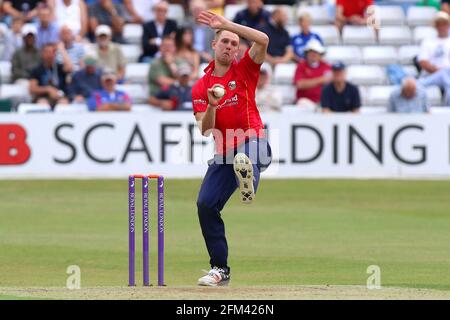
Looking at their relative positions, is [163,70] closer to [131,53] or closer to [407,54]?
[131,53]

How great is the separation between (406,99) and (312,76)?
1.85 m

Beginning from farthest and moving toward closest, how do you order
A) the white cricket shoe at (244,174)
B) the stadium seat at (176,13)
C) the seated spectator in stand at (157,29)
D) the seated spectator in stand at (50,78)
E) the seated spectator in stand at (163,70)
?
the stadium seat at (176,13) < the seated spectator in stand at (157,29) < the seated spectator in stand at (163,70) < the seated spectator in stand at (50,78) < the white cricket shoe at (244,174)

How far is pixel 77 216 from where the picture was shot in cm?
1711

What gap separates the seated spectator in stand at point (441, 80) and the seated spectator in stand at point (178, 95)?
404 centimetres

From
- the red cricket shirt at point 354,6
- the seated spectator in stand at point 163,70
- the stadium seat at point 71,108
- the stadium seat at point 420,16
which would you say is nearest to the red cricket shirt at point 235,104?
the stadium seat at point 71,108

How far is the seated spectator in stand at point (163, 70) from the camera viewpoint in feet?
71.9

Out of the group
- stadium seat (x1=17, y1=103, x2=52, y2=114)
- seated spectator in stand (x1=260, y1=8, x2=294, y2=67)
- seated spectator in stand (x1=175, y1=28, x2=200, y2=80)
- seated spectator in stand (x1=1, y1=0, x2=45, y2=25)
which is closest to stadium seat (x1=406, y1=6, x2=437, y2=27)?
seated spectator in stand (x1=260, y1=8, x2=294, y2=67)

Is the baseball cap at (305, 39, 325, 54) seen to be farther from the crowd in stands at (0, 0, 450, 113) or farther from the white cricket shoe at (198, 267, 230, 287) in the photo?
the white cricket shoe at (198, 267, 230, 287)

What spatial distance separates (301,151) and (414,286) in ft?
30.7

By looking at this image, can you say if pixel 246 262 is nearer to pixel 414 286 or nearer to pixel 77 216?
pixel 414 286

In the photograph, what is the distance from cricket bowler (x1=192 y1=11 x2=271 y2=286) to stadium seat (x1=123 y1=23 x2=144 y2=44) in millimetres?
12877

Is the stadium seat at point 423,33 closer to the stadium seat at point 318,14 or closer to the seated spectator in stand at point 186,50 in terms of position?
the stadium seat at point 318,14

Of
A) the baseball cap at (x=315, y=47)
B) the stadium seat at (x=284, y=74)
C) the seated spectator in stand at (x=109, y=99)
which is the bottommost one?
the seated spectator in stand at (x=109, y=99)

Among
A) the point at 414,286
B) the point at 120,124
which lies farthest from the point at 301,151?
the point at 414,286
